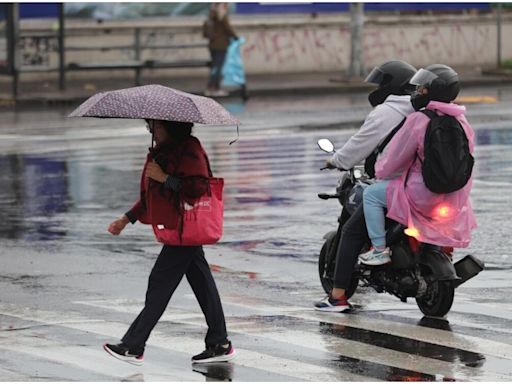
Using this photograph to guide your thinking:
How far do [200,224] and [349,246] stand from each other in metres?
2.01

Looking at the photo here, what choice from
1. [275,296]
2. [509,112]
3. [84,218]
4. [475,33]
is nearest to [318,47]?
[475,33]

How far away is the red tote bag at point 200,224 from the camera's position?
8.77m

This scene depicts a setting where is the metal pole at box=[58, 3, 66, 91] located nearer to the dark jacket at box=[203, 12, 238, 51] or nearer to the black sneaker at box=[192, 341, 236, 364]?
the dark jacket at box=[203, 12, 238, 51]

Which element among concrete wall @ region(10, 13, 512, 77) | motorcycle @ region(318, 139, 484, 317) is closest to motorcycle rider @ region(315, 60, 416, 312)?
motorcycle @ region(318, 139, 484, 317)

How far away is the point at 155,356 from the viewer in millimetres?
8984

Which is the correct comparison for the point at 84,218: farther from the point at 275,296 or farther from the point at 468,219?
the point at 468,219

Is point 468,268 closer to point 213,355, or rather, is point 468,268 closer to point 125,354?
point 213,355

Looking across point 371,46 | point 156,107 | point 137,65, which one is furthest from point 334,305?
point 371,46

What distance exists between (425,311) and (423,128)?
1211 mm

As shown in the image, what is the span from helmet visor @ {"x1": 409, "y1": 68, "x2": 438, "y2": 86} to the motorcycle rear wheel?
1.42 m

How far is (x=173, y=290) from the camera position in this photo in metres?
8.98

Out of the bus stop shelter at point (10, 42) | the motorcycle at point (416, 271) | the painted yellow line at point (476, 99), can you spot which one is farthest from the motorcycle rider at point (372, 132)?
the bus stop shelter at point (10, 42)

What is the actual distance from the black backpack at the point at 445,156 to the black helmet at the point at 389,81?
600mm

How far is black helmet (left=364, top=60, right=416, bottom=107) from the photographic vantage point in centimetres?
1063
